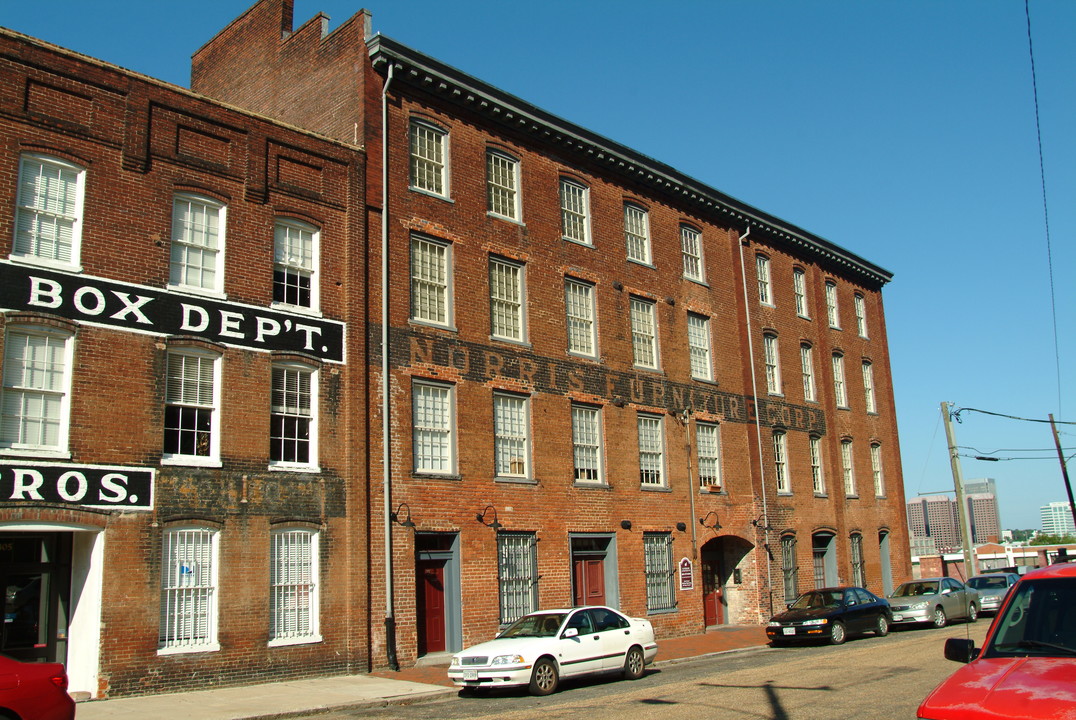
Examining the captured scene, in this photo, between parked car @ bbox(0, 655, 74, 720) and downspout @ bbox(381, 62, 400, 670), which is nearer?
parked car @ bbox(0, 655, 74, 720)

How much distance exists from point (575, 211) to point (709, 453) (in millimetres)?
8417

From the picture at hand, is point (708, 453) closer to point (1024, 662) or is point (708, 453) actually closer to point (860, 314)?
point (860, 314)

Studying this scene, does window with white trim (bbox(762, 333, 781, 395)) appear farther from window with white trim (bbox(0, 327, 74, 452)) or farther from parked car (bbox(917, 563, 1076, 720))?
parked car (bbox(917, 563, 1076, 720))

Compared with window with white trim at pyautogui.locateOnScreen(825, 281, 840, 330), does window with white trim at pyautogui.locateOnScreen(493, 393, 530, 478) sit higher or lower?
lower

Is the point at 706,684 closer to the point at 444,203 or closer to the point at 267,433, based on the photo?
the point at 267,433

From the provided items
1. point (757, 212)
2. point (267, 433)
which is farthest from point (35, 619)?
point (757, 212)

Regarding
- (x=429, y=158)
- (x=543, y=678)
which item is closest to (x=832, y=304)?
(x=429, y=158)

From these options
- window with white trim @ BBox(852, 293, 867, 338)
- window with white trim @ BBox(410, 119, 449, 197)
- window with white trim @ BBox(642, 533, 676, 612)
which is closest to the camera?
window with white trim @ BBox(410, 119, 449, 197)

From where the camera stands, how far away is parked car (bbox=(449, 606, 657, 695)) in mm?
15922

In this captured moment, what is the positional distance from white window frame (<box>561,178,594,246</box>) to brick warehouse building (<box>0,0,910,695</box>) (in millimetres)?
101

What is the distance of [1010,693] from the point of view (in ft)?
20.0

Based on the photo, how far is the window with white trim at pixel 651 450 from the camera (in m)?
26.9

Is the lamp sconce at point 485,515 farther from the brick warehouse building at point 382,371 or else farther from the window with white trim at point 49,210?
the window with white trim at point 49,210

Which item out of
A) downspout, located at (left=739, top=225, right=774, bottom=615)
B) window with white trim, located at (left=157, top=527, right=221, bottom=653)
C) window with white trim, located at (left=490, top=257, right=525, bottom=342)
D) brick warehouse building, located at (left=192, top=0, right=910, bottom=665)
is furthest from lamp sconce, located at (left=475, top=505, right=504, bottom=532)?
downspout, located at (left=739, top=225, right=774, bottom=615)
